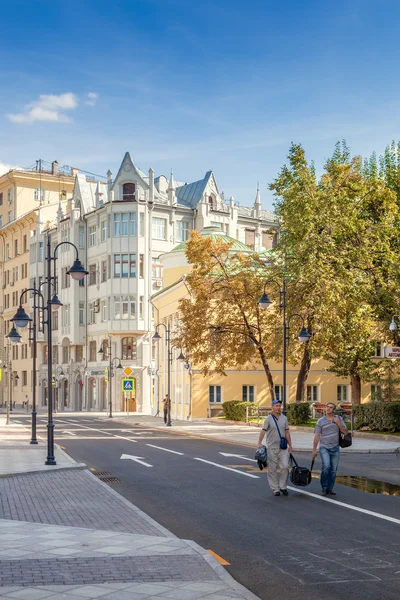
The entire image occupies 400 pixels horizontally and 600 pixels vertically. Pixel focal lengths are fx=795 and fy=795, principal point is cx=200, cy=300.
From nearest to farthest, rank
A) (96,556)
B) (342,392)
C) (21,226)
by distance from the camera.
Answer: (96,556)
(342,392)
(21,226)

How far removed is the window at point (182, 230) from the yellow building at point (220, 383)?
812 inches

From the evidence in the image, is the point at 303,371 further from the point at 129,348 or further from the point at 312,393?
the point at 129,348

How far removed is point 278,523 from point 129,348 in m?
67.3

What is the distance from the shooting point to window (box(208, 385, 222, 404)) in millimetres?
53031

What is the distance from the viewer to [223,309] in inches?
1700

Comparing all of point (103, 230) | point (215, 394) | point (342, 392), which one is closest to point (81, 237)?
point (103, 230)

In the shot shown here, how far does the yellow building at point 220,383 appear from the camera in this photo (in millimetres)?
52875

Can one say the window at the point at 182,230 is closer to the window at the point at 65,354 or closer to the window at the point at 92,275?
the window at the point at 92,275

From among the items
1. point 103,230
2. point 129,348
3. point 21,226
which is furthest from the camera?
point 21,226

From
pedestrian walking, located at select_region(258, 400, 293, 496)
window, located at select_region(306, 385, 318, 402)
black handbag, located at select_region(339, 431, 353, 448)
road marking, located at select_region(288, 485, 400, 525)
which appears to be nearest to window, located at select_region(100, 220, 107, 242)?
window, located at select_region(306, 385, 318, 402)

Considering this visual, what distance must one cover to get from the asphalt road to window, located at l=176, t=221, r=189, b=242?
2364 inches

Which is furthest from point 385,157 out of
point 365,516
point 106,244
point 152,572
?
point 106,244

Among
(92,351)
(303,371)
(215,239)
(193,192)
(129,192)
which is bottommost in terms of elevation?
(303,371)

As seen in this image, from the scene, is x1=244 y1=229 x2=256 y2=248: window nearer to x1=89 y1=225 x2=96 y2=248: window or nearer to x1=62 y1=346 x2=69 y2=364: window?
x1=89 y1=225 x2=96 y2=248: window
